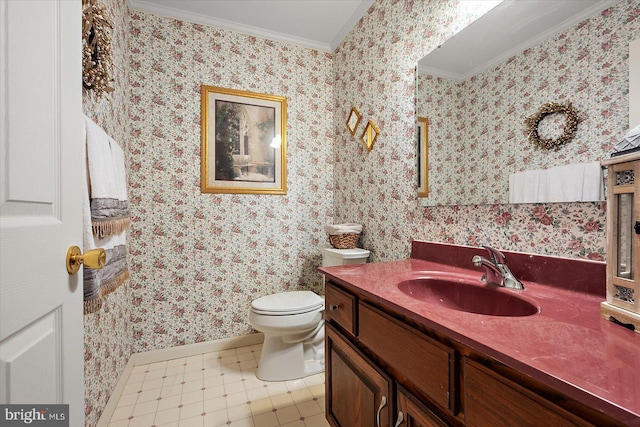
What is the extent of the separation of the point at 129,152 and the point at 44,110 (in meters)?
1.62

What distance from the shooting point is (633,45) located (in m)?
0.76

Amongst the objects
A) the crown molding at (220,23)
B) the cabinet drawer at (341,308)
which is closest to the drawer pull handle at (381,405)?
the cabinet drawer at (341,308)

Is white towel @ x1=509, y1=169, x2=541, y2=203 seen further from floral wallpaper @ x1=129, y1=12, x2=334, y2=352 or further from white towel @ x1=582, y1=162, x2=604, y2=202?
floral wallpaper @ x1=129, y1=12, x2=334, y2=352

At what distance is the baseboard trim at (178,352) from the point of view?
67.0 inches

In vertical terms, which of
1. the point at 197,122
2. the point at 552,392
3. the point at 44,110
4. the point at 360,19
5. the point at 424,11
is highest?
the point at 360,19

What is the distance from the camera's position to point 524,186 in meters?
1.03

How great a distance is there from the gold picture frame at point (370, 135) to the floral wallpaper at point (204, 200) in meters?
0.59

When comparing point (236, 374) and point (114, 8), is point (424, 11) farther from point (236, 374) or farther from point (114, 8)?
point (236, 374)

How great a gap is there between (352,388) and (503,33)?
4.95 feet

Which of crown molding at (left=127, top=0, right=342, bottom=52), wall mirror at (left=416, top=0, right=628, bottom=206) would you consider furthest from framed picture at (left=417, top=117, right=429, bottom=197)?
crown molding at (left=127, top=0, right=342, bottom=52)

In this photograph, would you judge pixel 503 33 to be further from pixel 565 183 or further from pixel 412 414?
pixel 412 414

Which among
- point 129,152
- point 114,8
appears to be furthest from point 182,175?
point 114,8

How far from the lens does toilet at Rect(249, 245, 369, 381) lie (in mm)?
1702

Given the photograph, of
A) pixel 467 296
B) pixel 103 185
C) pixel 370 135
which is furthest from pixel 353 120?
pixel 103 185
